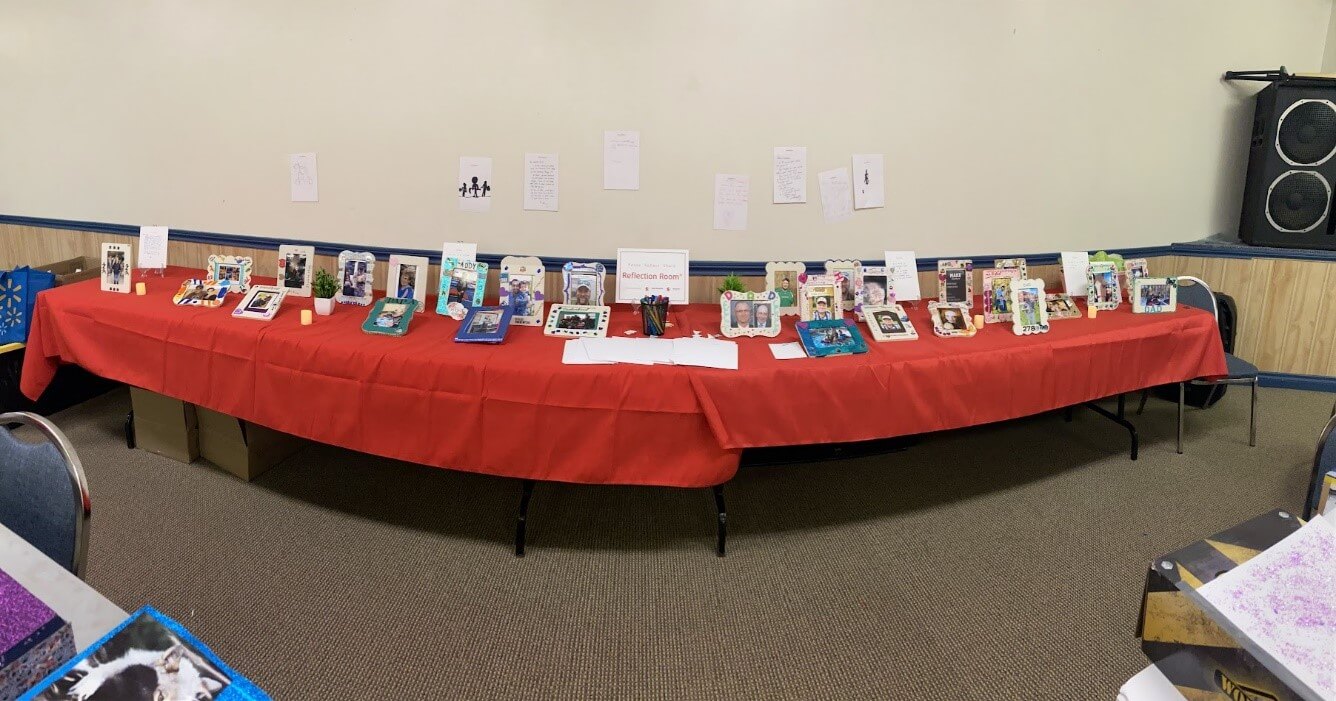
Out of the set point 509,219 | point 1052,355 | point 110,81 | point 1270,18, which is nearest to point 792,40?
point 509,219

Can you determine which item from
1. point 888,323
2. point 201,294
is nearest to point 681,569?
point 888,323

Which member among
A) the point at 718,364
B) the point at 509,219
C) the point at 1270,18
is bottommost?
the point at 718,364

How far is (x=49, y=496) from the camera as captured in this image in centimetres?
137

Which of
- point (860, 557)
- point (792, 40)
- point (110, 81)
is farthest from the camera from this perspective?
point (110, 81)

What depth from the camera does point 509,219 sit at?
2936 millimetres

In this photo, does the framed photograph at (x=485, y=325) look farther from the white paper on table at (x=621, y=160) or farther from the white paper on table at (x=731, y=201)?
the white paper on table at (x=731, y=201)

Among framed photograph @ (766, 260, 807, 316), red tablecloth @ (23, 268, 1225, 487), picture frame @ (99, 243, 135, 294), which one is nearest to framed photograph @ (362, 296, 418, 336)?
red tablecloth @ (23, 268, 1225, 487)

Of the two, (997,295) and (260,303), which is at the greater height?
(997,295)

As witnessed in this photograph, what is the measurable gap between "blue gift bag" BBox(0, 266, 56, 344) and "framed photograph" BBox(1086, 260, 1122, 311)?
4.88m

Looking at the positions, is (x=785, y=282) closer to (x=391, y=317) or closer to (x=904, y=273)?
(x=904, y=273)

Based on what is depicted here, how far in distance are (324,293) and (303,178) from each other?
0.80 metres

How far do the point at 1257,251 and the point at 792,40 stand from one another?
→ 3.04 m

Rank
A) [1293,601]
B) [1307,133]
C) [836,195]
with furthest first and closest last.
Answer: [1307,133], [836,195], [1293,601]

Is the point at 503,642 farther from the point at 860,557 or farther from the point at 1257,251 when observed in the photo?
the point at 1257,251
